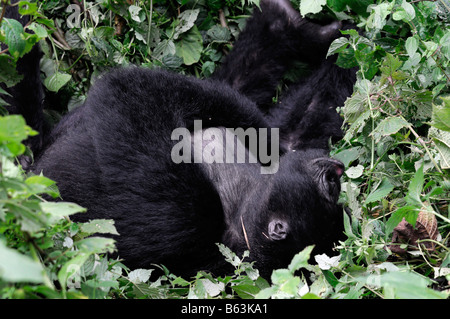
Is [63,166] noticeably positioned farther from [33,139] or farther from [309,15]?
[309,15]

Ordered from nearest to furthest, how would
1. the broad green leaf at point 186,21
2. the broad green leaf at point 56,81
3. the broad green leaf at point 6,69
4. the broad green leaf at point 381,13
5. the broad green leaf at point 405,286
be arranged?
1. the broad green leaf at point 405,286
2. the broad green leaf at point 6,69
3. the broad green leaf at point 381,13
4. the broad green leaf at point 56,81
5. the broad green leaf at point 186,21

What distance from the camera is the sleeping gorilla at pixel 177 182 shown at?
2844 mm

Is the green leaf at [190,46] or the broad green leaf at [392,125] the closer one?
the broad green leaf at [392,125]

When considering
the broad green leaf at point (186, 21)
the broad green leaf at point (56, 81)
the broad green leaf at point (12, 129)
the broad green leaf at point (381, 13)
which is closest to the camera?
the broad green leaf at point (12, 129)

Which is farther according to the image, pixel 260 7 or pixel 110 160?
pixel 260 7

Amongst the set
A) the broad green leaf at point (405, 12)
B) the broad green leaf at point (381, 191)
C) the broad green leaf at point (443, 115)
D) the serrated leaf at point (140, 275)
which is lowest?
the serrated leaf at point (140, 275)

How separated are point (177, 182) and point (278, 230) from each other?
60cm

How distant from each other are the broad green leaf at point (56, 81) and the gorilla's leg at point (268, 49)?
3.65ft

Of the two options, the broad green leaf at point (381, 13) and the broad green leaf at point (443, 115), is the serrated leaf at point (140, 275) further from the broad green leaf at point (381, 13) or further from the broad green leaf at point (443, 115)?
the broad green leaf at point (381, 13)

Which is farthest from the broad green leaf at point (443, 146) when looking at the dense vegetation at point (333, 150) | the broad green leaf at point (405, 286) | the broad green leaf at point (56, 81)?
the broad green leaf at point (56, 81)

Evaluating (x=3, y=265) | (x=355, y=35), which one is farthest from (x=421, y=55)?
(x=3, y=265)

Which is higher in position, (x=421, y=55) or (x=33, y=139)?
(x=421, y=55)

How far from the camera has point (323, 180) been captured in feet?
9.39
